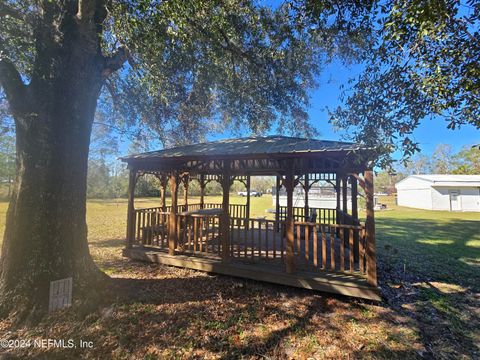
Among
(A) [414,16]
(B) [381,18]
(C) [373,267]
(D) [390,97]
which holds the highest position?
(B) [381,18]

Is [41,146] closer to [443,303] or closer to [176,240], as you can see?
[176,240]

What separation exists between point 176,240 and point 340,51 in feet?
22.3

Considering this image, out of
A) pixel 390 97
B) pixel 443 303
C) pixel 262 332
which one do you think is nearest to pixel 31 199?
pixel 262 332

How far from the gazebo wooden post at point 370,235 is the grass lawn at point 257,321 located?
24.3 inches

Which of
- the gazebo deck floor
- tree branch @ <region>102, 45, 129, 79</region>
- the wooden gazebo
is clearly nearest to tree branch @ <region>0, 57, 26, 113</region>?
tree branch @ <region>102, 45, 129, 79</region>

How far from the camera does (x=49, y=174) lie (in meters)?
4.05

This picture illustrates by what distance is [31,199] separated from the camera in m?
3.97

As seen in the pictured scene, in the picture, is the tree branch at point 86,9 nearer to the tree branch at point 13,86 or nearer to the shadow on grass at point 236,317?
the tree branch at point 13,86

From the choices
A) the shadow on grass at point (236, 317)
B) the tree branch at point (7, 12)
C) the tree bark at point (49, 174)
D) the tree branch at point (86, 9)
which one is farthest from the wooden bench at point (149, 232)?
the tree branch at point (7, 12)

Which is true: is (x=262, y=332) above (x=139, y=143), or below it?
below

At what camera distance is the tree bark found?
3.89 metres

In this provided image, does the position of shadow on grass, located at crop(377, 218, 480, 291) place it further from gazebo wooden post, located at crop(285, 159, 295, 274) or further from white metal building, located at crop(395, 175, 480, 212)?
white metal building, located at crop(395, 175, 480, 212)

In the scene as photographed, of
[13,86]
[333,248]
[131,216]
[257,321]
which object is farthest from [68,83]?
[333,248]

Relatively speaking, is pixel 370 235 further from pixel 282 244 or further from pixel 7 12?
pixel 7 12
